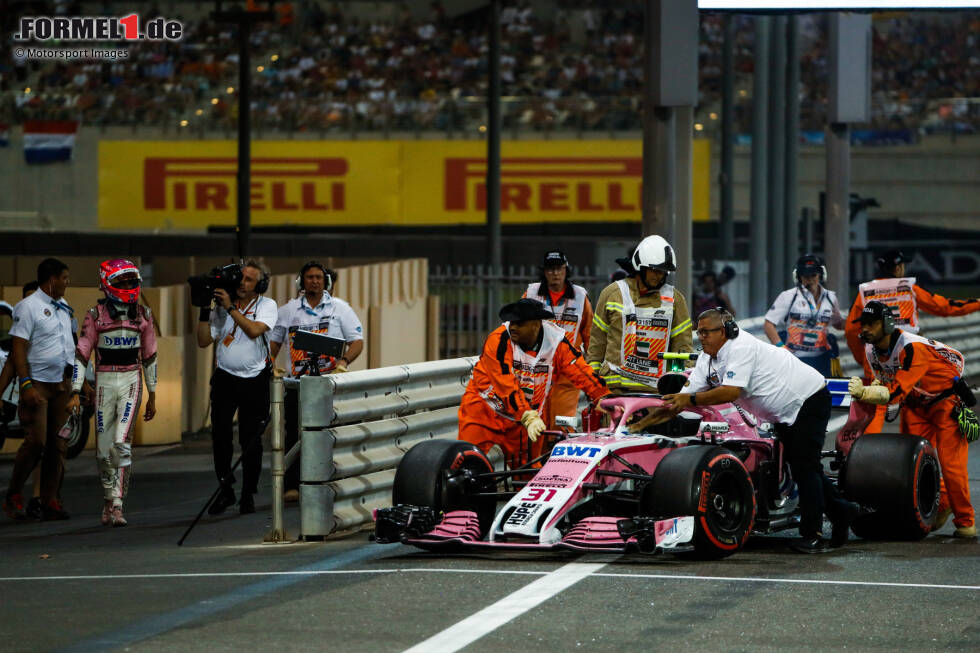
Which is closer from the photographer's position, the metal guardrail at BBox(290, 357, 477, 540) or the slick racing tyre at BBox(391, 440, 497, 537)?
the slick racing tyre at BBox(391, 440, 497, 537)

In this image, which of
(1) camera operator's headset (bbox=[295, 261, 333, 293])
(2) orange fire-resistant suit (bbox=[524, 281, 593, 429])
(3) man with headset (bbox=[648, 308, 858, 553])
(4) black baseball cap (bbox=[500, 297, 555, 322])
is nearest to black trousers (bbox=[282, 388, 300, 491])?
(1) camera operator's headset (bbox=[295, 261, 333, 293])

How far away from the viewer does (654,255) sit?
11727mm

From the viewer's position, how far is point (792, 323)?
17.5 m

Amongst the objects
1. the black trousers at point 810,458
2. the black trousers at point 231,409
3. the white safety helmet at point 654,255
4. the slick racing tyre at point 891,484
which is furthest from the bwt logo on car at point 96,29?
the black trousers at point 810,458

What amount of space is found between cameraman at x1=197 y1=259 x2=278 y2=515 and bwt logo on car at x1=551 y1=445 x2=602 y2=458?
11.5 ft

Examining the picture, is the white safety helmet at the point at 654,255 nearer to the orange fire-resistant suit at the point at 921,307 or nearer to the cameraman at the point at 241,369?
the orange fire-resistant suit at the point at 921,307

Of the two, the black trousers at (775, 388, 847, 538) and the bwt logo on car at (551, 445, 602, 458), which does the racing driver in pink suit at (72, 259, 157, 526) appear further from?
the black trousers at (775, 388, 847, 538)

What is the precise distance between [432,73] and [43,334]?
31887mm

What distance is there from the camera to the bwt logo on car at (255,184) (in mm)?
39781

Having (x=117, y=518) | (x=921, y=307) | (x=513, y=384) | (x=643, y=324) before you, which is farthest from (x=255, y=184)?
(x=513, y=384)

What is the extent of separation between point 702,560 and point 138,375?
4.57 metres

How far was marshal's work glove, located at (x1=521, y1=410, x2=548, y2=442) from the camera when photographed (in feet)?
A: 33.7

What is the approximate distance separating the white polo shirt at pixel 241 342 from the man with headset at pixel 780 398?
3.79 metres

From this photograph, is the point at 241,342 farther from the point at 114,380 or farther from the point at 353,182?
the point at 353,182
